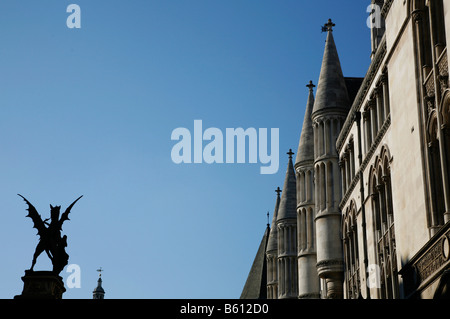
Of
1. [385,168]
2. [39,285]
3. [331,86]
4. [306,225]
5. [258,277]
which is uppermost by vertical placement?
[331,86]

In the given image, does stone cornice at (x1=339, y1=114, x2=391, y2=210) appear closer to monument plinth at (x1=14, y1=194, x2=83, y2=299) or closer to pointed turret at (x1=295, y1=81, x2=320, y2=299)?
pointed turret at (x1=295, y1=81, x2=320, y2=299)

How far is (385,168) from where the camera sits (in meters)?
30.9

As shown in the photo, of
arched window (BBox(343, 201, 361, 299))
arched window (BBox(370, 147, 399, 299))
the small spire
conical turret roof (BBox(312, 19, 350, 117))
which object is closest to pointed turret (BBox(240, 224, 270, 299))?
the small spire

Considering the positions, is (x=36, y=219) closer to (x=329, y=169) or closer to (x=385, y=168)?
(x=385, y=168)

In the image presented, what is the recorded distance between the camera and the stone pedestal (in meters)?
24.3

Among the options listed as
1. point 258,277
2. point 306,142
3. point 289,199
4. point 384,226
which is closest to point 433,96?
point 384,226

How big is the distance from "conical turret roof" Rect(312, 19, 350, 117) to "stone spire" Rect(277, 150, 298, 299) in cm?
1662

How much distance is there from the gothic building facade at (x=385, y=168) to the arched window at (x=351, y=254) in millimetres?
53

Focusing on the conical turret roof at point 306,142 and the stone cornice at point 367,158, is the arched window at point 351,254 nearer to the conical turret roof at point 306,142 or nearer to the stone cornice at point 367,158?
the stone cornice at point 367,158

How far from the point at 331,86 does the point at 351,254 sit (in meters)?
11.3

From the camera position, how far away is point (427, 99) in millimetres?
23406

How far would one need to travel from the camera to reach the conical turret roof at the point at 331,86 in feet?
146

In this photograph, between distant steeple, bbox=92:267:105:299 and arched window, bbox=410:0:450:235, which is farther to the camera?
distant steeple, bbox=92:267:105:299
